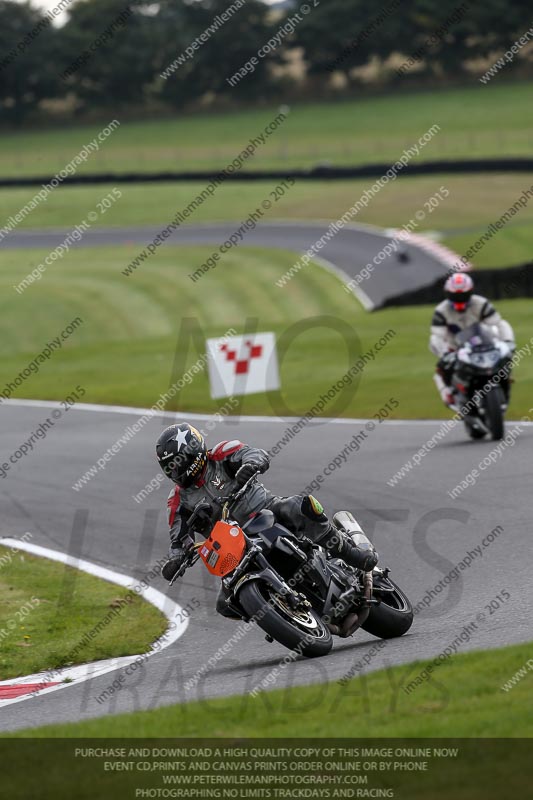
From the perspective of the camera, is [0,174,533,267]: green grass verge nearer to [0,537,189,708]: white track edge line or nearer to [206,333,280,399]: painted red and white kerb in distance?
[206,333,280,399]: painted red and white kerb in distance

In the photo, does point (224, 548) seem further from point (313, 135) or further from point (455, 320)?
point (313, 135)

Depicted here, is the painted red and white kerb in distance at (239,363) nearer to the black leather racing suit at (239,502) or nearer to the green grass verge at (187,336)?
the green grass verge at (187,336)

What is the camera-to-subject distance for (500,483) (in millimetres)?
12211

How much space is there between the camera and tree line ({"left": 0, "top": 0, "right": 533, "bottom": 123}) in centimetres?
7969

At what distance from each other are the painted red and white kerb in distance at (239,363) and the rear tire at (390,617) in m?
11.1

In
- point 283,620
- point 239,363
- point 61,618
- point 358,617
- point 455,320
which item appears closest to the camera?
point 283,620

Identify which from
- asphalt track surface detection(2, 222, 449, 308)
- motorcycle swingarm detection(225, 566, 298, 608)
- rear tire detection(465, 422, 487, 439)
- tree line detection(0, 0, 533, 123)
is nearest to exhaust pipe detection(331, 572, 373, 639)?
motorcycle swingarm detection(225, 566, 298, 608)

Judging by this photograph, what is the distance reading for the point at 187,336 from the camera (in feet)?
101

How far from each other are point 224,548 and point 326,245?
1373 inches

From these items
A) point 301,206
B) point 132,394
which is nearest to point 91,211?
point 301,206

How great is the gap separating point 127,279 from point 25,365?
10.7 meters

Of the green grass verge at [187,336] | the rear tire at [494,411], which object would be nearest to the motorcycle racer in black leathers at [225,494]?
the rear tire at [494,411]

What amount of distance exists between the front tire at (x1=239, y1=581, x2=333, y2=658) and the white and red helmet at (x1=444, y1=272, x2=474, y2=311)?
7.03m

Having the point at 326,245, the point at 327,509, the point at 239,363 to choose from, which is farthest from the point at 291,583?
the point at 326,245
